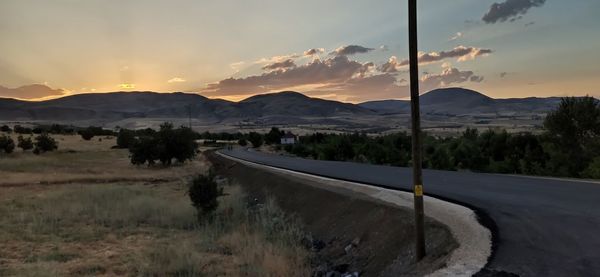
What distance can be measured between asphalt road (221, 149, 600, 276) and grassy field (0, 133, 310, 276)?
4.98 metres

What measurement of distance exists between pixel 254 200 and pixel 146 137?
111 feet

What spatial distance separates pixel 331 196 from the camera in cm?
1953

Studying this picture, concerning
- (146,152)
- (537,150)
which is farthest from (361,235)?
(146,152)

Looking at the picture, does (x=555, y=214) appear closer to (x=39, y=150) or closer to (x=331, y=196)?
(x=331, y=196)

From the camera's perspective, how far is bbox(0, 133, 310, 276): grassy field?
1292 cm

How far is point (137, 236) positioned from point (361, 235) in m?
9.14

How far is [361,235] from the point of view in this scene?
543 inches

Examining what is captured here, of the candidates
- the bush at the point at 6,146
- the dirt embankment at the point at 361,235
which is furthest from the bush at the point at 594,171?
the bush at the point at 6,146

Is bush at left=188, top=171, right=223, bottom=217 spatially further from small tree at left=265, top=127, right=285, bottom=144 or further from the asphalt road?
small tree at left=265, top=127, right=285, bottom=144

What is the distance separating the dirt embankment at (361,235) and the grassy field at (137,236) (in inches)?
31.5

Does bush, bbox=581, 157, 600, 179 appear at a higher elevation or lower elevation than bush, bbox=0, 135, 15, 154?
lower

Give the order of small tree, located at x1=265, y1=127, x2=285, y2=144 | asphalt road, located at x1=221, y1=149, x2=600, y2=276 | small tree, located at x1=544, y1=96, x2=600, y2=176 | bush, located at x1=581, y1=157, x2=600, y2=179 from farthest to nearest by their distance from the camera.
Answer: small tree, located at x1=265, y1=127, x2=285, y2=144 < small tree, located at x1=544, y1=96, x2=600, y2=176 < bush, located at x1=581, y1=157, x2=600, y2=179 < asphalt road, located at x1=221, y1=149, x2=600, y2=276

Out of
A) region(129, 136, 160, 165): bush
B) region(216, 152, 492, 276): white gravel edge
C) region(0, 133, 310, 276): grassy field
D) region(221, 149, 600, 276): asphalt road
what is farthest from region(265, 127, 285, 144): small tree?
region(216, 152, 492, 276): white gravel edge

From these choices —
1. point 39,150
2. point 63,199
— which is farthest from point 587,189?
point 39,150
